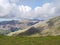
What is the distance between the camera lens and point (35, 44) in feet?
128

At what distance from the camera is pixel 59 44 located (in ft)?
124

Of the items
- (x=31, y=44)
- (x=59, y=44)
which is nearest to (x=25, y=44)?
(x=31, y=44)

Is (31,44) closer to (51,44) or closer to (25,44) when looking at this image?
(25,44)

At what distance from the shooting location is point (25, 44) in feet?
129

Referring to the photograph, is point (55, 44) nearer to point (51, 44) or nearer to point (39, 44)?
point (51, 44)

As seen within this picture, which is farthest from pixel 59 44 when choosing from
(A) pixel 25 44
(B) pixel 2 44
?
(B) pixel 2 44

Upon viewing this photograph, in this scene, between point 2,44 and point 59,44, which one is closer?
point 59,44

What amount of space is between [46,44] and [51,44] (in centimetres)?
115

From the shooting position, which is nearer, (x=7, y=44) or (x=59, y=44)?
(x=59, y=44)

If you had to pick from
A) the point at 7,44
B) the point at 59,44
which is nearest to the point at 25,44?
the point at 7,44

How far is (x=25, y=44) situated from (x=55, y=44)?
682 cm

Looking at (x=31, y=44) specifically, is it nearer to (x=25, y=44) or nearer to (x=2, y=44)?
(x=25, y=44)

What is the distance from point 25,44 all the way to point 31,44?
1.49 meters

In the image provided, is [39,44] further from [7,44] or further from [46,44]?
[7,44]
